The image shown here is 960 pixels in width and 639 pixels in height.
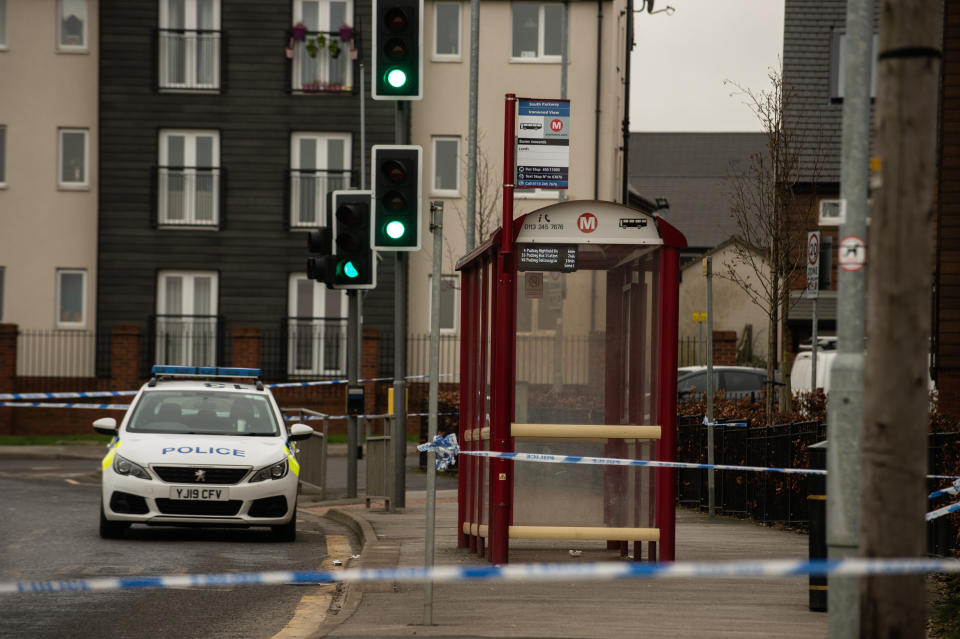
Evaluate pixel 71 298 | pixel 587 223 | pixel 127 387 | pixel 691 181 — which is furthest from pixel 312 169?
pixel 691 181

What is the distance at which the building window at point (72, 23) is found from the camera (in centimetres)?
3712

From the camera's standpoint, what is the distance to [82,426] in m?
34.8

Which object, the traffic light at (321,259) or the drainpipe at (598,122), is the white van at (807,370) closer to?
the drainpipe at (598,122)

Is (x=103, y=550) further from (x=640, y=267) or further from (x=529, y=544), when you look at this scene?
(x=640, y=267)

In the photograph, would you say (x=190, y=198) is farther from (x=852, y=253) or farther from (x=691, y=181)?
(x=691, y=181)

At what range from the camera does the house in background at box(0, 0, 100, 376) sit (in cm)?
3694

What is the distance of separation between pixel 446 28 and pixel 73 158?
9806mm

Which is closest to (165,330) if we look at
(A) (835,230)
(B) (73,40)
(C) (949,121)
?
(B) (73,40)

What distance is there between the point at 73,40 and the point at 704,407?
23729mm

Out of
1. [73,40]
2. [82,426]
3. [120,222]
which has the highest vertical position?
[73,40]

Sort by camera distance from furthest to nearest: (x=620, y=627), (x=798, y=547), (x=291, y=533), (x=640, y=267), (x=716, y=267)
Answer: (x=716, y=267), (x=291, y=533), (x=798, y=547), (x=640, y=267), (x=620, y=627)

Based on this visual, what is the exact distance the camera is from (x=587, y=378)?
11.5m

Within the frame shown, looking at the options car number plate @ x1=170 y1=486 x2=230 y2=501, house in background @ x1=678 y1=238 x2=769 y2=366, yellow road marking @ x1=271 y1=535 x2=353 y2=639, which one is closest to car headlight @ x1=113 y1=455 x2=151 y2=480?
car number plate @ x1=170 y1=486 x2=230 y2=501

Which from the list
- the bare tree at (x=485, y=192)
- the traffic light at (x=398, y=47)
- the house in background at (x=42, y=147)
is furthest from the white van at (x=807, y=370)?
the traffic light at (x=398, y=47)
